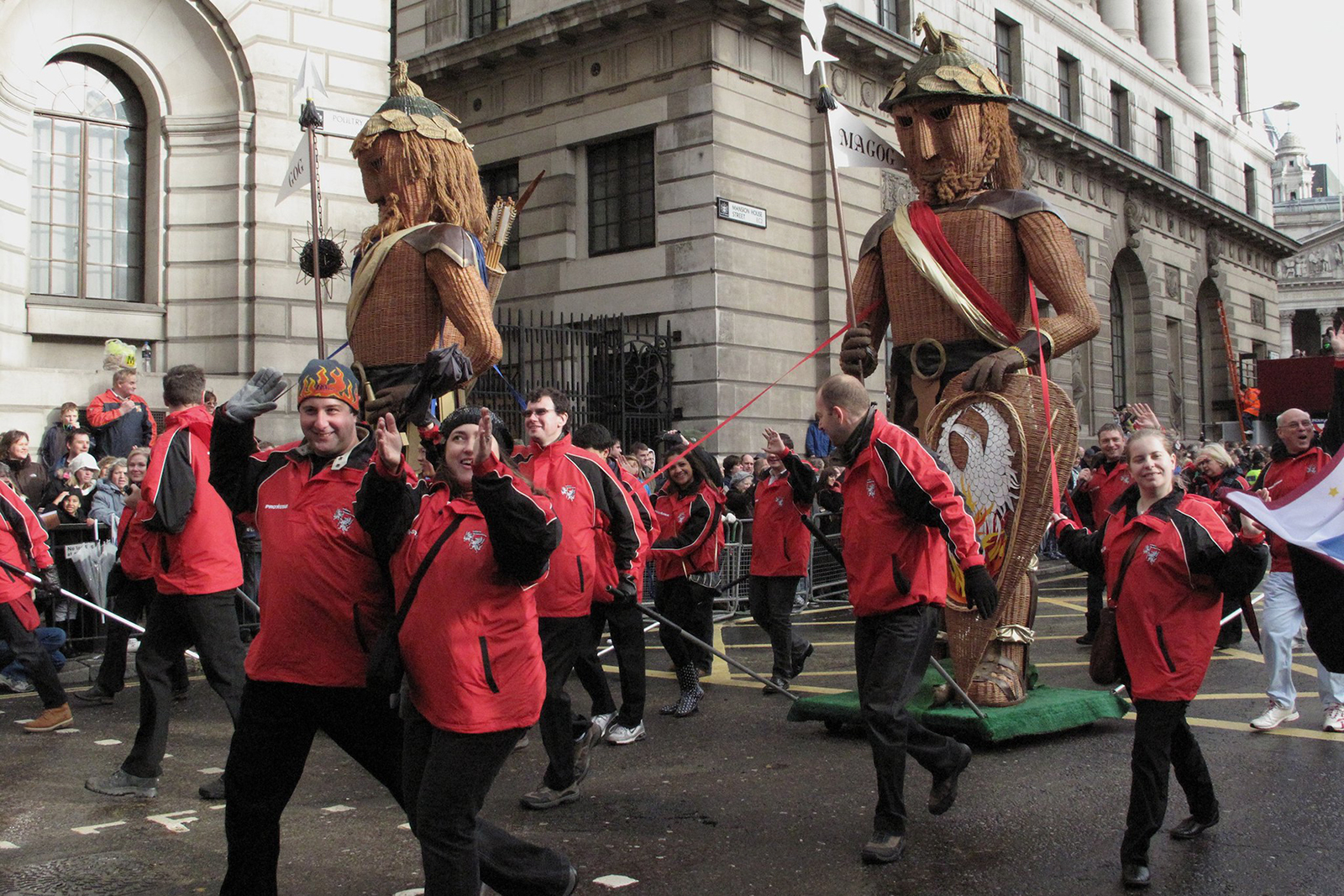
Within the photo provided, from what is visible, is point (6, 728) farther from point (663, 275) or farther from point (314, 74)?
point (663, 275)

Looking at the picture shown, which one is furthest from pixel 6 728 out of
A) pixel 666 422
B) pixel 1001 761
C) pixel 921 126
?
pixel 666 422

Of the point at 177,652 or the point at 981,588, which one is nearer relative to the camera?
the point at 981,588

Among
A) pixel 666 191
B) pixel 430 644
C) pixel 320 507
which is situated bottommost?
pixel 430 644

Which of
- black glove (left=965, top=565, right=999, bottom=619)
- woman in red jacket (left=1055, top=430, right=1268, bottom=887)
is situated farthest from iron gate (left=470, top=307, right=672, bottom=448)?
woman in red jacket (left=1055, top=430, right=1268, bottom=887)

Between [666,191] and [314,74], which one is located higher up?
[666,191]

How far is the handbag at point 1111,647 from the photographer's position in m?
4.91

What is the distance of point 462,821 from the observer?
3.57 m

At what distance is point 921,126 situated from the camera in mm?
7141

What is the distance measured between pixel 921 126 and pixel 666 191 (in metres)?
11.4

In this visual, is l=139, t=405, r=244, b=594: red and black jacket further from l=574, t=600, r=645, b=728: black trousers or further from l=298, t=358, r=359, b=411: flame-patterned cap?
l=298, t=358, r=359, b=411: flame-patterned cap

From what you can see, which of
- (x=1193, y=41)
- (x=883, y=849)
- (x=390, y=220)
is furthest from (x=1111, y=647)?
(x=1193, y=41)

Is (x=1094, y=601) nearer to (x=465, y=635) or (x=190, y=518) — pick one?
(x=190, y=518)

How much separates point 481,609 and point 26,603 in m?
5.45

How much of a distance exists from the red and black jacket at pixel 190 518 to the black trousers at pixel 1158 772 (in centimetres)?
432
